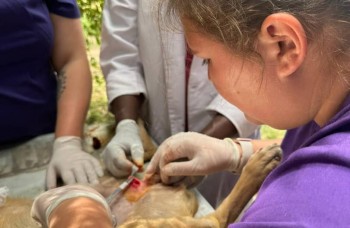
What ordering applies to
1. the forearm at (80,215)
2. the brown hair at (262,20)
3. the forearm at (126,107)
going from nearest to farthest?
the brown hair at (262,20) → the forearm at (80,215) → the forearm at (126,107)

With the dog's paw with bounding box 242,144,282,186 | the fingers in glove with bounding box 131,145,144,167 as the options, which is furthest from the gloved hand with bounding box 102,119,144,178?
the dog's paw with bounding box 242,144,282,186

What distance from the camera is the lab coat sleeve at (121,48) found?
171 centimetres

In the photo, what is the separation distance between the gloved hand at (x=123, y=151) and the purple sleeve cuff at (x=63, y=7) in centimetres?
45

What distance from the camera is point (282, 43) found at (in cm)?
68

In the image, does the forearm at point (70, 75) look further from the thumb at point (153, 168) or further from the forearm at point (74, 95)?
the thumb at point (153, 168)

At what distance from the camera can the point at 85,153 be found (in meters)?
1.52

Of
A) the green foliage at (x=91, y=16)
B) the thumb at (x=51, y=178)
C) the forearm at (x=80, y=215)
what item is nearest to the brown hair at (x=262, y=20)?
the forearm at (x=80, y=215)

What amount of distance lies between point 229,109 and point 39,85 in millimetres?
689

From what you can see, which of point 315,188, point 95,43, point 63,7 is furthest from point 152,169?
point 95,43

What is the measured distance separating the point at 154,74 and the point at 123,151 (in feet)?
1.28

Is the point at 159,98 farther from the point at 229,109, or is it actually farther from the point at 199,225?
the point at 199,225

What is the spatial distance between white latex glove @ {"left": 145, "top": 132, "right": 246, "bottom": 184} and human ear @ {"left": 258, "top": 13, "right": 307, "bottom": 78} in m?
0.63

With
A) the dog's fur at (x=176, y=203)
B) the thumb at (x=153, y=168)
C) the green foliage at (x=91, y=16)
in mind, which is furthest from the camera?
the green foliage at (x=91, y=16)

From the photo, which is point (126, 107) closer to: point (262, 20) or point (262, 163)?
point (262, 163)
